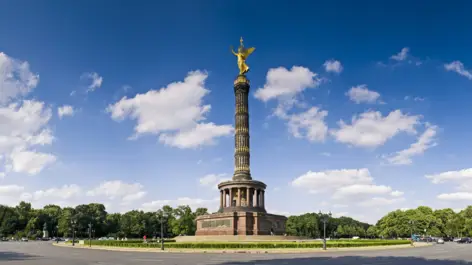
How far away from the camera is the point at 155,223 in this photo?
379ft

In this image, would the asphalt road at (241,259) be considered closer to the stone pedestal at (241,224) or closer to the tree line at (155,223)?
the stone pedestal at (241,224)

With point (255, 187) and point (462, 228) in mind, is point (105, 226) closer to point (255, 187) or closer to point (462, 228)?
point (255, 187)

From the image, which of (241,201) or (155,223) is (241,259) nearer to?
(241,201)

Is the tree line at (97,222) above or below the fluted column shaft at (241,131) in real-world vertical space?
below

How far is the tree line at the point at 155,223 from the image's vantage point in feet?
361

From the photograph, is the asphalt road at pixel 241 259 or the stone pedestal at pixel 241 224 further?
the stone pedestal at pixel 241 224

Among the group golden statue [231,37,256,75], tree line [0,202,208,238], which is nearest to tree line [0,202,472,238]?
tree line [0,202,208,238]

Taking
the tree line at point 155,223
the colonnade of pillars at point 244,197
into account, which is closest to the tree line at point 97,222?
the tree line at point 155,223

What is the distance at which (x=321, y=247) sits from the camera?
4284 centimetres

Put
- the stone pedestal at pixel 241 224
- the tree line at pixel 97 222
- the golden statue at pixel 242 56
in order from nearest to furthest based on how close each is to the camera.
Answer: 1. the stone pedestal at pixel 241 224
2. the golden statue at pixel 242 56
3. the tree line at pixel 97 222

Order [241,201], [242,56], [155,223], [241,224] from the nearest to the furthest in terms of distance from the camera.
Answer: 1. [241,224]
2. [241,201]
3. [242,56]
4. [155,223]

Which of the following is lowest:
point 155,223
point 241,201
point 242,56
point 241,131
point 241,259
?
point 155,223

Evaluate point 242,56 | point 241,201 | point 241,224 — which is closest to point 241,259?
point 241,224

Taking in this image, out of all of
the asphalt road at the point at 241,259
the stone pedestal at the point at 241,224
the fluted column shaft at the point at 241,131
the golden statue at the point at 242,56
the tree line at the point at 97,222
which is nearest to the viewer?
the asphalt road at the point at 241,259
